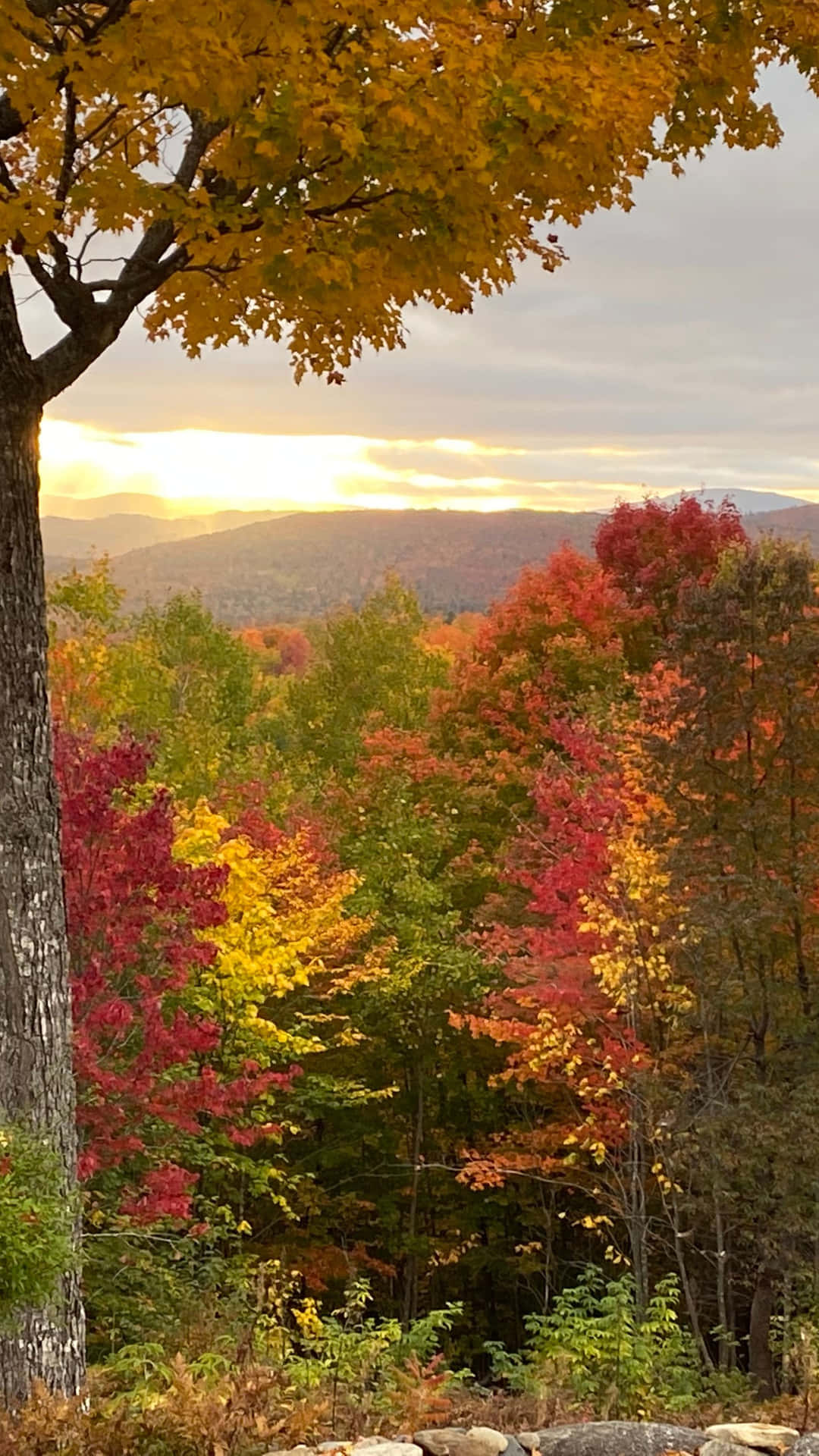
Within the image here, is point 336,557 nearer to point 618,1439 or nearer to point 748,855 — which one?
point 748,855

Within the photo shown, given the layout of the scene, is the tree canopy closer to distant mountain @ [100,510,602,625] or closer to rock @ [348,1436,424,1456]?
rock @ [348,1436,424,1456]

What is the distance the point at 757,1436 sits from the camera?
13.3 ft

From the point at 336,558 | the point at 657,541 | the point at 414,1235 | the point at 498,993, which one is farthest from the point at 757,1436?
the point at 336,558

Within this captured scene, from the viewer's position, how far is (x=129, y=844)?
8344mm

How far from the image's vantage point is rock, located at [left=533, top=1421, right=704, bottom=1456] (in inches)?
156

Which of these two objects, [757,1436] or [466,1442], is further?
[757,1436]

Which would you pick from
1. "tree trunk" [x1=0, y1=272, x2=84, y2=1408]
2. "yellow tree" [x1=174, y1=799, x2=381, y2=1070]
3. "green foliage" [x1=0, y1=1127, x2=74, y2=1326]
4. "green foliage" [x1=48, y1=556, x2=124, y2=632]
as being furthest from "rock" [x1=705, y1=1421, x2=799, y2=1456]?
"green foliage" [x1=48, y1=556, x2=124, y2=632]

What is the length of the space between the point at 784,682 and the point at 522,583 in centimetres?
1020

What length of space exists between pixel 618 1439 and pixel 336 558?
125 m

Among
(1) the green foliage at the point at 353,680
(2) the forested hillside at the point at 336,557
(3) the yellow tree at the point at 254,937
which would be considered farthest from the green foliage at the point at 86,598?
(2) the forested hillside at the point at 336,557

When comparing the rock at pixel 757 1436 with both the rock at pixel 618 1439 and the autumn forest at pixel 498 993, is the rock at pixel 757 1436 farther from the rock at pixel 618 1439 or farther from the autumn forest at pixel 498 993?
the autumn forest at pixel 498 993

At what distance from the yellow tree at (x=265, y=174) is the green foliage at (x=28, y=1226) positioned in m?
0.87

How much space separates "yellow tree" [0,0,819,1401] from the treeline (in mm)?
2475

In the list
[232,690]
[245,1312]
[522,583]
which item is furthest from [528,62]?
[232,690]
